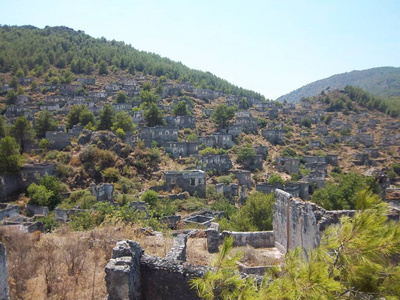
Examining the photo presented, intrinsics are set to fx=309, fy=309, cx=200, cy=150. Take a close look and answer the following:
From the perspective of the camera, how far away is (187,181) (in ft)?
105

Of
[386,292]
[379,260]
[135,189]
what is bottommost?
[135,189]

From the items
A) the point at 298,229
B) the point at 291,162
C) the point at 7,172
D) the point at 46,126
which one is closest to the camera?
the point at 298,229

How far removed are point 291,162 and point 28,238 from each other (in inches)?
1594

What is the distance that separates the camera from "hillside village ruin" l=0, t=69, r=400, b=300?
577 centimetres

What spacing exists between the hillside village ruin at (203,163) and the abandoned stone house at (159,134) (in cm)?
14

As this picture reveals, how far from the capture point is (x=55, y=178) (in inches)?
1142

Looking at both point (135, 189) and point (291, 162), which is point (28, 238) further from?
point (291, 162)

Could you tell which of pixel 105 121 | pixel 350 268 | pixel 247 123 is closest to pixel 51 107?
pixel 105 121

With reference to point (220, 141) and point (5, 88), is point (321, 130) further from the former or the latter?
point (5, 88)

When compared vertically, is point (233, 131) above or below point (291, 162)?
above

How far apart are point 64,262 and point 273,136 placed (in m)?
53.9

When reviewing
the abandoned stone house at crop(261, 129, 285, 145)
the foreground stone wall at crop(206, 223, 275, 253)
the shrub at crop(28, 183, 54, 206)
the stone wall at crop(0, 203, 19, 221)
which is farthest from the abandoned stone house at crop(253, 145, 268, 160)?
the foreground stone wall at crop(206, 223, 275, 253)

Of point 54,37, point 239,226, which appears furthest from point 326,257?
point 54,37

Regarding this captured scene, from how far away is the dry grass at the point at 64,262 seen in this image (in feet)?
21.1
